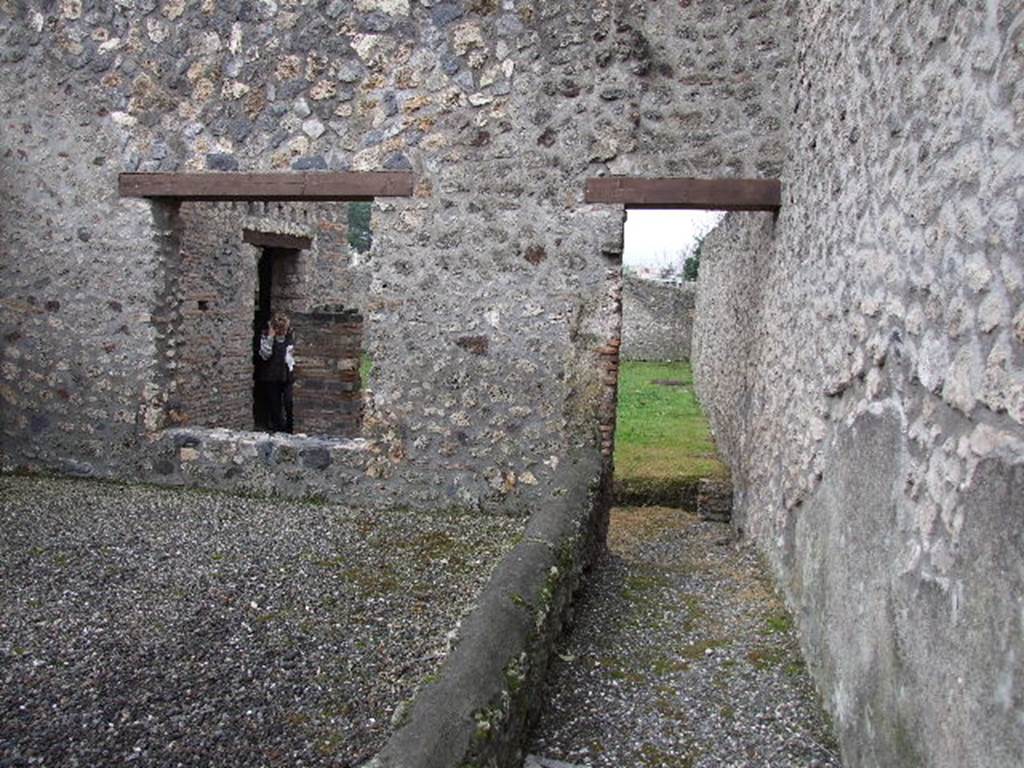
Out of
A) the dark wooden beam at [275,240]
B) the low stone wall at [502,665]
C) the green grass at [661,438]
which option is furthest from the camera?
the dark wooden beam at [275,240]

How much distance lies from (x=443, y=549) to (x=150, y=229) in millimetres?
3436

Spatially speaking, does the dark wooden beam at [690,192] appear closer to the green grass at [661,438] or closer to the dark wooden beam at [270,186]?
the dark wooden beam at [270,186]

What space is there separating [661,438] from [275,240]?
17.6ft

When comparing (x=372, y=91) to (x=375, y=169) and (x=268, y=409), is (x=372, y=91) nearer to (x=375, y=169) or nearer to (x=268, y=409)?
(x=375, y=169)

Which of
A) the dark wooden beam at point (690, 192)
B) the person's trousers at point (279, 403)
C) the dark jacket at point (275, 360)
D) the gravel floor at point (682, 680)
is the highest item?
the dark wooden beam at point (690, 192)

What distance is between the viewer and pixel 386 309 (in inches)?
250

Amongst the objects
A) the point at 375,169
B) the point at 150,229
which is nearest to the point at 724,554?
the point at 375,169

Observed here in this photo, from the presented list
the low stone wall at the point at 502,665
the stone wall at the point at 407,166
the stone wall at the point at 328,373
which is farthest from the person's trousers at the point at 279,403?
the low stone wall at the point at 502,665

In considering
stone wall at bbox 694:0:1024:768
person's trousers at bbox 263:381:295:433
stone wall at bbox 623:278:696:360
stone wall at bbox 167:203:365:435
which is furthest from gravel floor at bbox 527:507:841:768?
stone wall at bbox 623:278:696:360

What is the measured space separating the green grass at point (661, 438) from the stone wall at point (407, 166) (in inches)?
96.7

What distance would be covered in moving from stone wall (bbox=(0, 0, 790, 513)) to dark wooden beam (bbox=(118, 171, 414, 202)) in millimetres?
111

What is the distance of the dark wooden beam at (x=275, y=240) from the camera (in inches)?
396

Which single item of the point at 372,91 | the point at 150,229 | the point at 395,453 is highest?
the point at 372,91

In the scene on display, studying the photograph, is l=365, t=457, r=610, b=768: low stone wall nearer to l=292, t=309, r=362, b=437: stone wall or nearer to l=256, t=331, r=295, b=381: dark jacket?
l=292, t=309, r=362, b=437: stone wall
